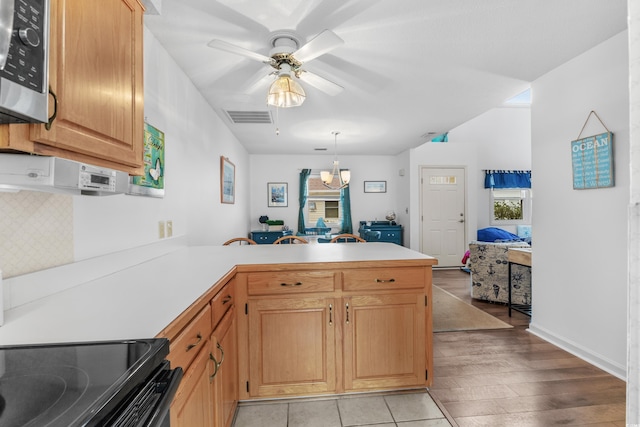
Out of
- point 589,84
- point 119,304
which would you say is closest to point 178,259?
point 119,304

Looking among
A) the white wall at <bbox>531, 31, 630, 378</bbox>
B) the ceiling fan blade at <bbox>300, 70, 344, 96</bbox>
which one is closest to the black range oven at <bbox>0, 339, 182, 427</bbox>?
the ceiling fan blade at <bbox>300, 70, 344, 96</bbox>

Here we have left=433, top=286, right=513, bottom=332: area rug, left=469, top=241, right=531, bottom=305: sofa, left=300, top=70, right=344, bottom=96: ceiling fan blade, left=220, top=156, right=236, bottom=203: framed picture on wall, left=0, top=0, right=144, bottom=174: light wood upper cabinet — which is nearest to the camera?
left=0, top=0, right=144, bottom=174: light wood upper cabinet

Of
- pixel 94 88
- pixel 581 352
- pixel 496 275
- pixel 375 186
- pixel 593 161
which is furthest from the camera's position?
pixel 375 186

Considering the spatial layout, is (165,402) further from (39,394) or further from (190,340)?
(190,340)

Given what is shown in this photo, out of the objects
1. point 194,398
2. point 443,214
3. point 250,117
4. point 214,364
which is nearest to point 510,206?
point 443,214

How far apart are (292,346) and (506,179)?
6.25 metres

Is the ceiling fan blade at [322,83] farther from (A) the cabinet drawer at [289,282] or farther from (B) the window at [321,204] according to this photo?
(B) the window at [321,204]

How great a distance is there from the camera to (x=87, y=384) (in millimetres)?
550

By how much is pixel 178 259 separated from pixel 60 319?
1.04 metres

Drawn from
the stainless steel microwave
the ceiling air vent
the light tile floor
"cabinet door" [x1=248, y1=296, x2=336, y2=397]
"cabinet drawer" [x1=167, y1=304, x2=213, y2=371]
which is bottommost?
the light tile floor

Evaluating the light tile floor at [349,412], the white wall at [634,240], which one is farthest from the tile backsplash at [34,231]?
the white wall at [634,240]

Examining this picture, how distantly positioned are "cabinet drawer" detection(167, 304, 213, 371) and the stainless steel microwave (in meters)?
0.68

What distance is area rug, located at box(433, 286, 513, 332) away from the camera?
9.96ft

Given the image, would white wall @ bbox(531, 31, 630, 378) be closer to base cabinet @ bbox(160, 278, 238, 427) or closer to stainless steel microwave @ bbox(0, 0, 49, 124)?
base cabinet @ bbox(160, 278, 238, 427)
